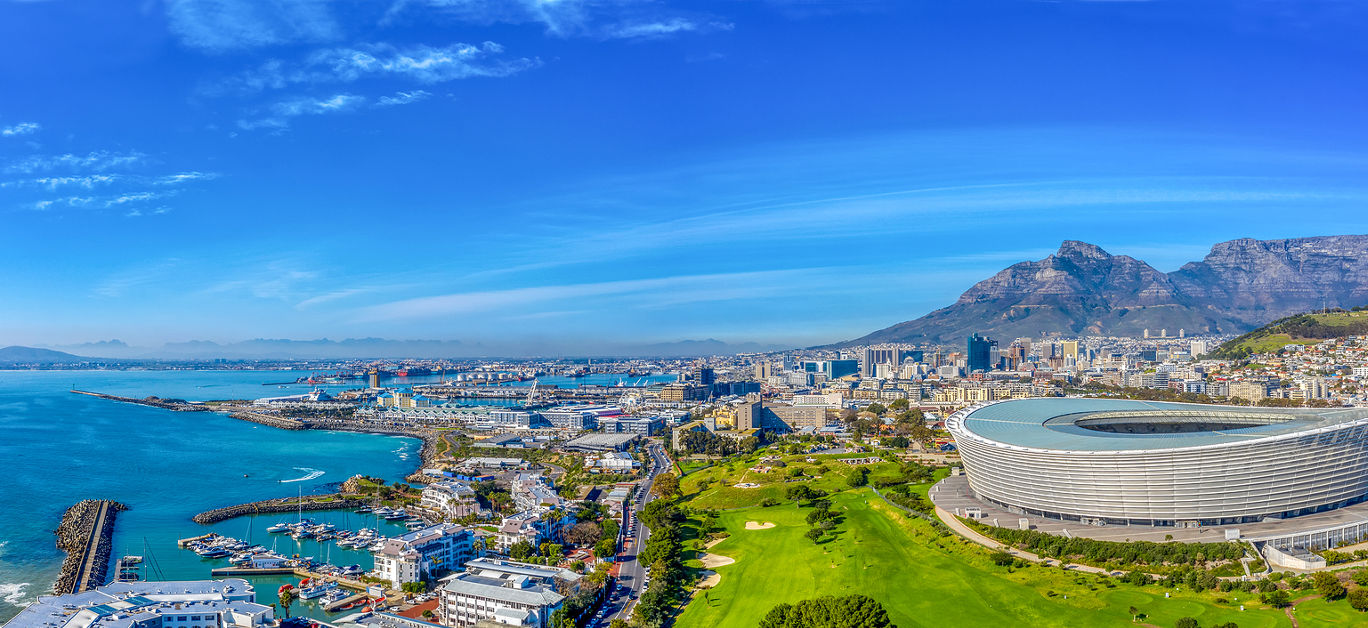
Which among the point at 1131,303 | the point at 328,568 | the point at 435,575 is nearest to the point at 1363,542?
the point at 435,575

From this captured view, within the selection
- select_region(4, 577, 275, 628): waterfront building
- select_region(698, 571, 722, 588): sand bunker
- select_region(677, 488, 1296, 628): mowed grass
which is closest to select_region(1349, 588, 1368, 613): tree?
select_region(677, 488, 1296, 628): mowed grass

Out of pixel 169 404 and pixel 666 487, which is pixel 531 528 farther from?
pixel 169 404

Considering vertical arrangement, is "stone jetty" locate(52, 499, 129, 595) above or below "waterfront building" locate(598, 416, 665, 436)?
below

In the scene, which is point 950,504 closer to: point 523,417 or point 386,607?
point 386,607

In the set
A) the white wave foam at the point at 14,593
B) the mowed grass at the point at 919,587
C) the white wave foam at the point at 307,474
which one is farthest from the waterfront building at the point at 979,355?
the white wave foam at the point at 14,593

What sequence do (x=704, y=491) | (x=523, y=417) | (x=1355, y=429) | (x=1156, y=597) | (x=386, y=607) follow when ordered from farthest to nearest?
(x=523, y=417) < (x=704, y=491) < (x=1355, y=429) < (x=386, y=607) < (x=1156, y=597)

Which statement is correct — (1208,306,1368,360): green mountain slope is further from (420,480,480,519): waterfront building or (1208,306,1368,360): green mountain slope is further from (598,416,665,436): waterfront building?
(420,480,480,519): waterfront building
